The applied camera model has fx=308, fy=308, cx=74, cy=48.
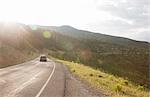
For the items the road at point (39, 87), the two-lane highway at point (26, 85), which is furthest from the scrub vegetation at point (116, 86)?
the two-lane highway at point (26, 85)

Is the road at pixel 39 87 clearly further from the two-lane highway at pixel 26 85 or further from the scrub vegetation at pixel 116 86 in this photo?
the scrub vegetation at pixel 116 86

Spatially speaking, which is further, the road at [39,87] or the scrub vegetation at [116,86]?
the scrub vegetation at [116,86]

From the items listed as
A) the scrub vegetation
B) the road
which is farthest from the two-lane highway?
the scrub vegetation

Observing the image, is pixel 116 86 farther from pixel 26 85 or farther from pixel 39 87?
pixel 26 85

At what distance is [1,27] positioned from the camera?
134 metres

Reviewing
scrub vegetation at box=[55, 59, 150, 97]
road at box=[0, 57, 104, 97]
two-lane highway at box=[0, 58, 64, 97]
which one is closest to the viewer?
two-lane highway at box=[0, 58, 64, 97]

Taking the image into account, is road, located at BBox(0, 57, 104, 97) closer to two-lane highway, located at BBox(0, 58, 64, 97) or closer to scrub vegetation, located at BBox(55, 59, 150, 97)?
two-lane highway, located at BBox(0, 58, 64, 97)

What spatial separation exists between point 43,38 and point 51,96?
607ft

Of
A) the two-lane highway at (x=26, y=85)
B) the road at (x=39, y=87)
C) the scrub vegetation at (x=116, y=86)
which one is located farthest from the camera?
the scrub vegetation at (x=116, y=86)

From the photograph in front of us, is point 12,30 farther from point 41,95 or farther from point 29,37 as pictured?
point 41,95

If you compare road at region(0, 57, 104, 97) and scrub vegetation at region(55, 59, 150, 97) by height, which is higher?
road at region(0, 57, 104, 97)

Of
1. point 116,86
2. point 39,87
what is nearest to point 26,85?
point 39,87

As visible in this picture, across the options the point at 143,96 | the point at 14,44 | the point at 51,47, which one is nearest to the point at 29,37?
the point at 51,47

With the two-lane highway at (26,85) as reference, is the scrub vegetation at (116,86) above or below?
below
